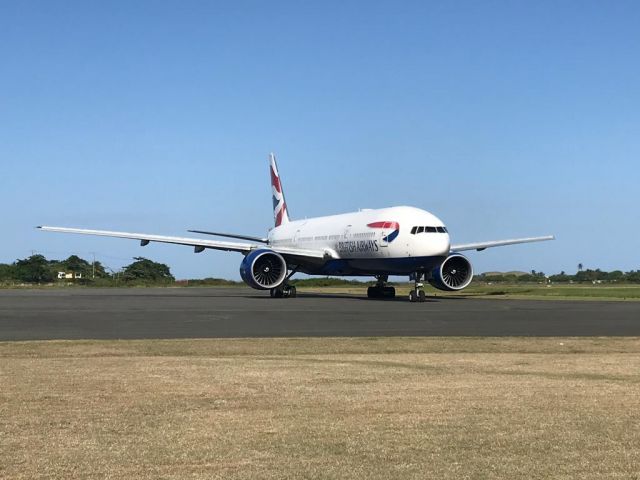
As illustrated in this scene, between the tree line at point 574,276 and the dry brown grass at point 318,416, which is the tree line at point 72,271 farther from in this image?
the dry brown grass at point 318,416

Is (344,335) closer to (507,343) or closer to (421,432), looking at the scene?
(507,343)

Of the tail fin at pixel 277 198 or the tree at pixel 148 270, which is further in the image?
the tree at pixel 148 270

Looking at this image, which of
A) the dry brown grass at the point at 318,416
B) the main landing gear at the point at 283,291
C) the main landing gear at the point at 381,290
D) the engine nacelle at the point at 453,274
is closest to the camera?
the dry brown grass at the point at 318,416

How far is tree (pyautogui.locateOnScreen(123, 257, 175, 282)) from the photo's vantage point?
116 meters

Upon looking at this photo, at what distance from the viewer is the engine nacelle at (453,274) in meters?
40.9

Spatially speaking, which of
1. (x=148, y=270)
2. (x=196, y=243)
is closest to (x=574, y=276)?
(x=148, y=270)

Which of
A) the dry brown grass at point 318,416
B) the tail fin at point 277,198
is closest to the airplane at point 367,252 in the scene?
the tail fin at point 277,198

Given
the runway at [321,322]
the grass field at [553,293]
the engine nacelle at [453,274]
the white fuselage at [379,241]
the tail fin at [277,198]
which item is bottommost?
the runway at [321,322]

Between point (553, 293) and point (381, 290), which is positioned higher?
point (381, 290)

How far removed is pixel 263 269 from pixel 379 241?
5.93m

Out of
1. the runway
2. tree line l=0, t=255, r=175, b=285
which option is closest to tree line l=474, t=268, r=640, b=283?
tree line l=0, t=255, r=175, b=285

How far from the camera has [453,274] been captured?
41562mm

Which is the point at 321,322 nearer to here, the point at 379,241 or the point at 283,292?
the point at 379,241

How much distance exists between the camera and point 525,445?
23.3ft
